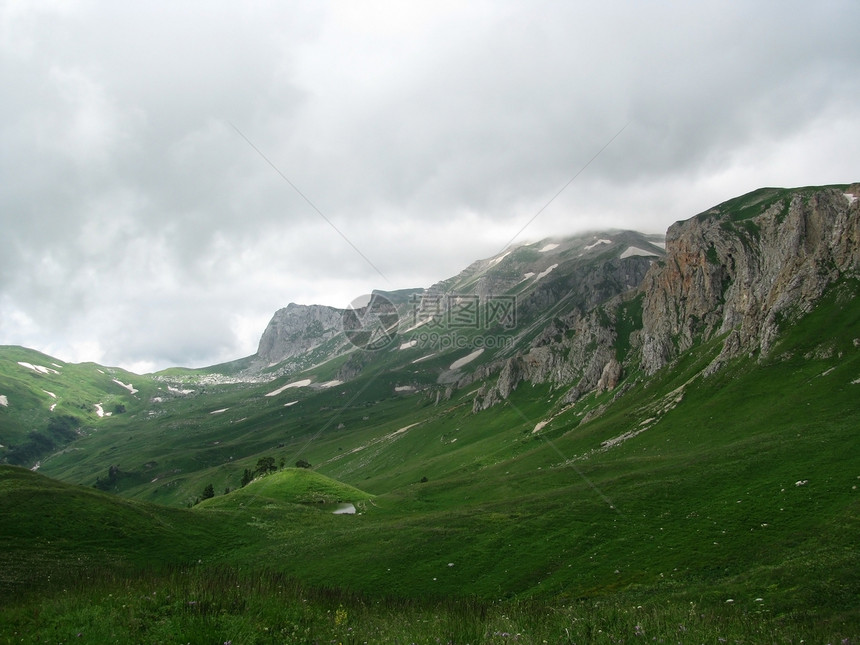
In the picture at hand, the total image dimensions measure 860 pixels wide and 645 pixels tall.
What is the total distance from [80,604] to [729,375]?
10744cm

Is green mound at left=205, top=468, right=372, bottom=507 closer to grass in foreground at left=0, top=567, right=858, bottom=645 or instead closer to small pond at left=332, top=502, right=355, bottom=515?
small pond at left=332, top=502, right=355, bottom=515

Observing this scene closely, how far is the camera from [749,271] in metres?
134

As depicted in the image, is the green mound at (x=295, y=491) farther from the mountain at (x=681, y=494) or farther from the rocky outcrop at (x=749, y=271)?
the rocky outcrop at (x=749, y=271)

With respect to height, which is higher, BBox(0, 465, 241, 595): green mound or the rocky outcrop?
the rocky outcrop

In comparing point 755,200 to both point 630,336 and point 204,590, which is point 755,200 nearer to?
point 630,336

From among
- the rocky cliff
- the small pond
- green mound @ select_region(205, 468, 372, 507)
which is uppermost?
the rocky cliff

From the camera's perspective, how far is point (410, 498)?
82.4 meters

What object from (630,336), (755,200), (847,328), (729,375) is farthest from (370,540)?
(755,200)

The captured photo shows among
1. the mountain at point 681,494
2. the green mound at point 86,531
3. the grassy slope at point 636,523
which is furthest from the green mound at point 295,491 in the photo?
the green mound at point 86,531

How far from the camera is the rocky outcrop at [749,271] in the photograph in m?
98.4

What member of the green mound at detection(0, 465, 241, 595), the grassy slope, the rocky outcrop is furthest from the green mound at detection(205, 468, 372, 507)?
the rocky outcrop

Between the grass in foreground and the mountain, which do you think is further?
the mountain

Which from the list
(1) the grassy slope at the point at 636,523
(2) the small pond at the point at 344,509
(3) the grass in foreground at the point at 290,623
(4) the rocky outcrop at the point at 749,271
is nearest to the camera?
(3) the grass in foreground at the point at 290,623

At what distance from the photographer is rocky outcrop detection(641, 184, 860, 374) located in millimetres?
98438
